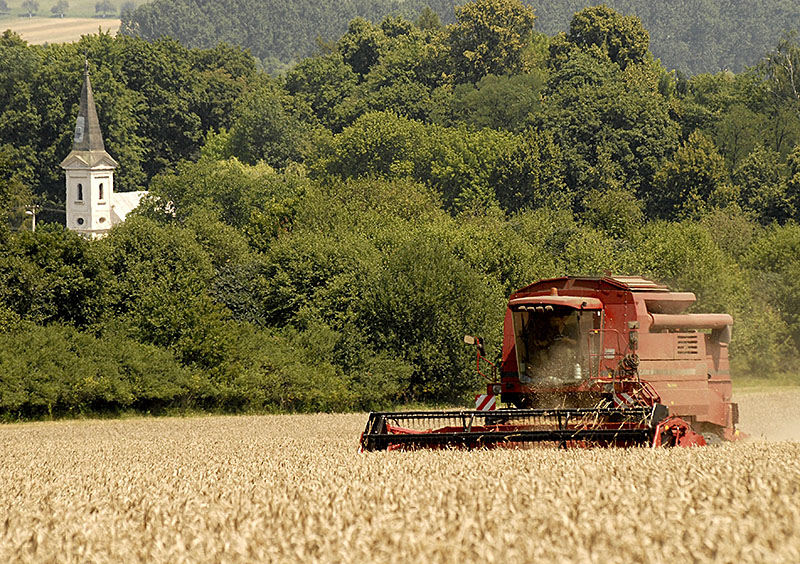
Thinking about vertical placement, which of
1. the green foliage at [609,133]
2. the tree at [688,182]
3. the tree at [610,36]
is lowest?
the tree at [688,182]

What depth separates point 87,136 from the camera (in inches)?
4210

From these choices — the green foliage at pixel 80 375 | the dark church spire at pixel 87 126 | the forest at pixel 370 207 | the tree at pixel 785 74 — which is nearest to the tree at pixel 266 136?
the forest at pixel 370 207

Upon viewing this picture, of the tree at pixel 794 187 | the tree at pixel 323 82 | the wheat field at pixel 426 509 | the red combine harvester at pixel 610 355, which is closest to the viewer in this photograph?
the wheat field at pixel 426 509

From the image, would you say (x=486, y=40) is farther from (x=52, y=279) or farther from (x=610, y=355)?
(x=610, y=355)

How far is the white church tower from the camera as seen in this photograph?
106m

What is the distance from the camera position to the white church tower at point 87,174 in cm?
10600

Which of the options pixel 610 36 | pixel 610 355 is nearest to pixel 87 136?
pixel 610 36

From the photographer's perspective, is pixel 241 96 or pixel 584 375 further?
pixel 241 96

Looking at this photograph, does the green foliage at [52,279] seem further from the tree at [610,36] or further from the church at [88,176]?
the tree at [610,36]

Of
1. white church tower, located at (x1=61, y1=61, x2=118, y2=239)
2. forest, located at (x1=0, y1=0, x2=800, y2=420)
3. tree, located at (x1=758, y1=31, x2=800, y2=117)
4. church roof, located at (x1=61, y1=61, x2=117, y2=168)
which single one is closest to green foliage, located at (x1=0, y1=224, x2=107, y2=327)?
forest, located at (x1=0, y1=0, x2=800, y2=420)

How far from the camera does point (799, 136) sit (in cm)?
10038

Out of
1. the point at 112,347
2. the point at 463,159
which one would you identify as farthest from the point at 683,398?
the point at 463,159

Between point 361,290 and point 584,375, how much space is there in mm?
25525

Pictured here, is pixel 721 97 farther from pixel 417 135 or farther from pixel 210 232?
pixel 210 232
